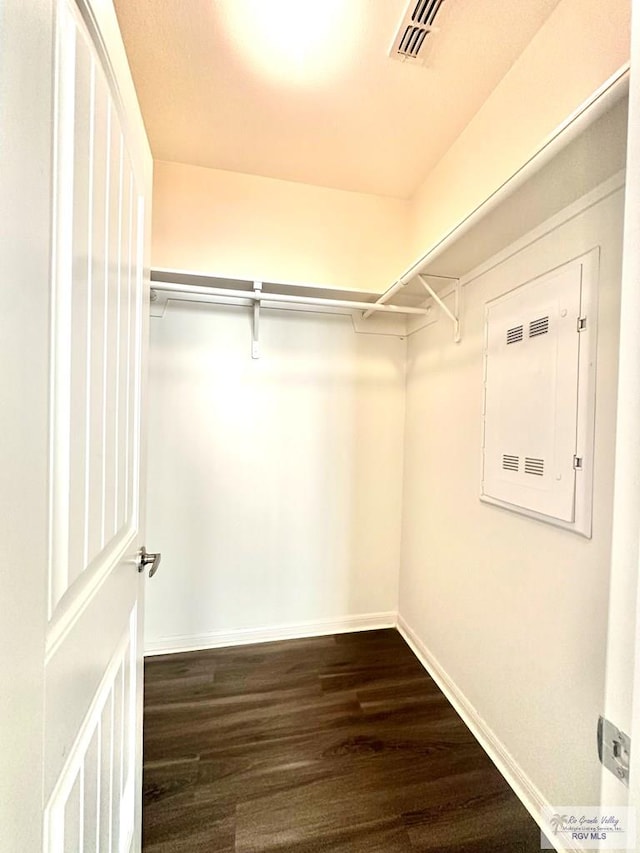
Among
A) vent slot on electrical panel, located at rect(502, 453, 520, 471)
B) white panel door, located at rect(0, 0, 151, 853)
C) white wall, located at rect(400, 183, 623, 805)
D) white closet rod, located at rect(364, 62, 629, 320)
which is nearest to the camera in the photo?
white panel door, located at rect(0, 0, 151, 853)

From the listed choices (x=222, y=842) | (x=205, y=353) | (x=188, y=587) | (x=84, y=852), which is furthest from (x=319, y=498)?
(x=84, y=852)

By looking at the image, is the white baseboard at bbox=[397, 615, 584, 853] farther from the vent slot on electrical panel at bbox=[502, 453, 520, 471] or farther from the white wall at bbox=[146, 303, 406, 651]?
the vent slot on electrical panel at bbox=[502, 453, 520, 471]

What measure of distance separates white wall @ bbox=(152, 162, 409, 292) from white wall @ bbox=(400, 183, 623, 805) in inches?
27.3

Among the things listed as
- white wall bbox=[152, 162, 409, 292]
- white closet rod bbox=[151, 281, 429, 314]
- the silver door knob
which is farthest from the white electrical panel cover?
the silver door knob

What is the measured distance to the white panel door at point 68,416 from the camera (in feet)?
1.22

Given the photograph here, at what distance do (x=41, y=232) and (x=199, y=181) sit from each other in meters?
2.17

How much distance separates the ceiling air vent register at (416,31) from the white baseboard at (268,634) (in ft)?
9.72

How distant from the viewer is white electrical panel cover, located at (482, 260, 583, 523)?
3.97 feet

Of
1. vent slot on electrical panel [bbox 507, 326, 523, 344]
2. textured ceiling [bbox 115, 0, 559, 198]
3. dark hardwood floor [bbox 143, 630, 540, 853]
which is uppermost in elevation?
textured ceiling [bbox 115, 0, 559, 198]

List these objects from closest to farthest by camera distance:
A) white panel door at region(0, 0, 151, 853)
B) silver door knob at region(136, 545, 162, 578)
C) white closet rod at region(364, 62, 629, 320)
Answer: white panel door at region(0, 0, 151, 853) < white closet rod at region(364, 62, 629, 320) < silver door knob at region(136, 545, 162, 578)

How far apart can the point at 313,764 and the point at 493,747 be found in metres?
0.77

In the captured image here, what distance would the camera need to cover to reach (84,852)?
0.62 m

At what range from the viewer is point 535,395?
1354 millimetres

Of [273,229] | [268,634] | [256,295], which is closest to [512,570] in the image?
[268,634]
